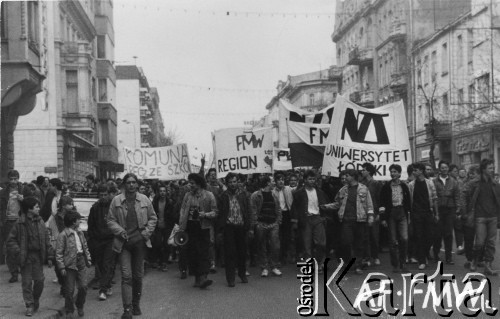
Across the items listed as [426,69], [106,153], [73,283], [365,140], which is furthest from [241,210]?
[106,153]

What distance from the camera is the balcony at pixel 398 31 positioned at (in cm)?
5534

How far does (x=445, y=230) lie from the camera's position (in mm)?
15469

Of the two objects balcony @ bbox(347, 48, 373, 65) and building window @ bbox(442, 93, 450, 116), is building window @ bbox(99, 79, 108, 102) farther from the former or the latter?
building window @ bbox(442, 93, 450, 116)

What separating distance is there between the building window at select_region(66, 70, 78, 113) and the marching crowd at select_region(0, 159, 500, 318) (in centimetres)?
2694

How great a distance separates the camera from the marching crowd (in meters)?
12.8


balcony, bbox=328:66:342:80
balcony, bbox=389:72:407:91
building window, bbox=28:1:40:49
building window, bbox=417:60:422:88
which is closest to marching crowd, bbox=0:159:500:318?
building window, bbox=28:1:40:49

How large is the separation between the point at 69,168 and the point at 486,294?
3289 centimetres

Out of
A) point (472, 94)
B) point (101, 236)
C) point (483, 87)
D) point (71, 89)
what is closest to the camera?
point (101, 236)

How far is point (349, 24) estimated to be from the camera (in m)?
72.2

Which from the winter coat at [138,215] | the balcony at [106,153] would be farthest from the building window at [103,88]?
the winter coat at [138,215]

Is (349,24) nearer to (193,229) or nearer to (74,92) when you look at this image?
(74,92)

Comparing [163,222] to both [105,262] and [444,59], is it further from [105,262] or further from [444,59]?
[444,59]

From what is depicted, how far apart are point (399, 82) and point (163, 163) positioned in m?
34.0

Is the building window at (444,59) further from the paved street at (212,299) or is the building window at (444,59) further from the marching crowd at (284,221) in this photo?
the paved street at (212,299)
